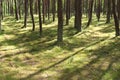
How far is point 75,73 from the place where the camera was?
47.9 feet

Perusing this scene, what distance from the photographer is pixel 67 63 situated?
1623cm

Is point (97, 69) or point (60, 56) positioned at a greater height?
point (60, 56)

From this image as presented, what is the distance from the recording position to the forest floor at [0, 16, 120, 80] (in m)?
14.4

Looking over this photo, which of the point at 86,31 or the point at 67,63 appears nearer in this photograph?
the point at 67,63

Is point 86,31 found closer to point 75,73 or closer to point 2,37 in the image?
point 2,37

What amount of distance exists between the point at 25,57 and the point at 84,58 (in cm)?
391

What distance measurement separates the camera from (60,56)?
58.6ft

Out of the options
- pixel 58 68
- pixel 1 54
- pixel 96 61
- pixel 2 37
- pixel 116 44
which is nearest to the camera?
pixel 58 68

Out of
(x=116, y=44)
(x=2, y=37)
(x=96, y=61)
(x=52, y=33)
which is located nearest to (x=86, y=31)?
(x=52, y=33)

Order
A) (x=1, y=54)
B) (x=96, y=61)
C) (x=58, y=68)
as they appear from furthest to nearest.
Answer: (x=1, y=54), (x=96, y=61), (x=58, y=68)

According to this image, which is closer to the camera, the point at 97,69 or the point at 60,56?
the point at 97,69

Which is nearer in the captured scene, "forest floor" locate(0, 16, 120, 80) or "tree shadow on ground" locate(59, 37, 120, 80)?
"tree shadow on ground" locate(59, 37, 120, 80)

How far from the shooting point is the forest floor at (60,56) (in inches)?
567

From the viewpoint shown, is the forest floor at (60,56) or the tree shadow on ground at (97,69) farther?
the forest floor at (60,56)
